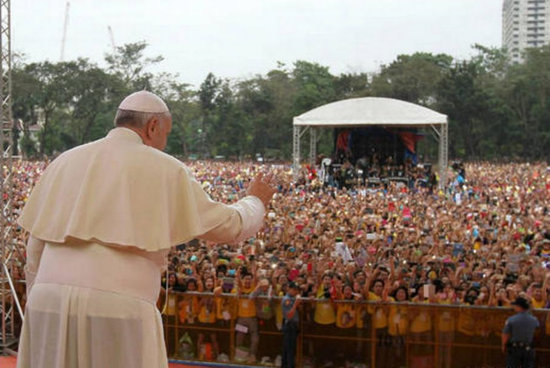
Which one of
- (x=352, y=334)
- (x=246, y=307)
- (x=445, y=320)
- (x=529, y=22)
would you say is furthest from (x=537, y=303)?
(x=529, y=22)

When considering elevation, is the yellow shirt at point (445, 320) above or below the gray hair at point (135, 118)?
below

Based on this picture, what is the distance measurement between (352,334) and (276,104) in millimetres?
58593

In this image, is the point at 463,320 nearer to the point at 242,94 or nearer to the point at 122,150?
the point at 122,150

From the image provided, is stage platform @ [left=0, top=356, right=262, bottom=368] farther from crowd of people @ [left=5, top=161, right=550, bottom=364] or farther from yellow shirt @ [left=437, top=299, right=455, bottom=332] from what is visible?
yellow shirt @ [left=437, top=299, right=455, bottom=332]

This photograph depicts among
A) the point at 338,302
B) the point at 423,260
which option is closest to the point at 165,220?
the point at 338,302

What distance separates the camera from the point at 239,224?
2.58 meters

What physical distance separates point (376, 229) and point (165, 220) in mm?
13833

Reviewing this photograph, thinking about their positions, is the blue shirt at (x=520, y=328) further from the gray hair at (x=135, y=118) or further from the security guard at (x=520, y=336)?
the gray hair at (x=135, y=118)

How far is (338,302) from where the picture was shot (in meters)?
8.91

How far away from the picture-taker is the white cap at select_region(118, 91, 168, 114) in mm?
2602

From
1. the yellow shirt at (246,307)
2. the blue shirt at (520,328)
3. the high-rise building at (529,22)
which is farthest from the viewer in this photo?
the high-rise building at (529,22)

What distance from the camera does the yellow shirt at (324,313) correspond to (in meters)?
8.99

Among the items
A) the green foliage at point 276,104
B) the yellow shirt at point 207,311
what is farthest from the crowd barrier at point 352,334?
the green foliage at point 276,104

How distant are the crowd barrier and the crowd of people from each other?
24mm
